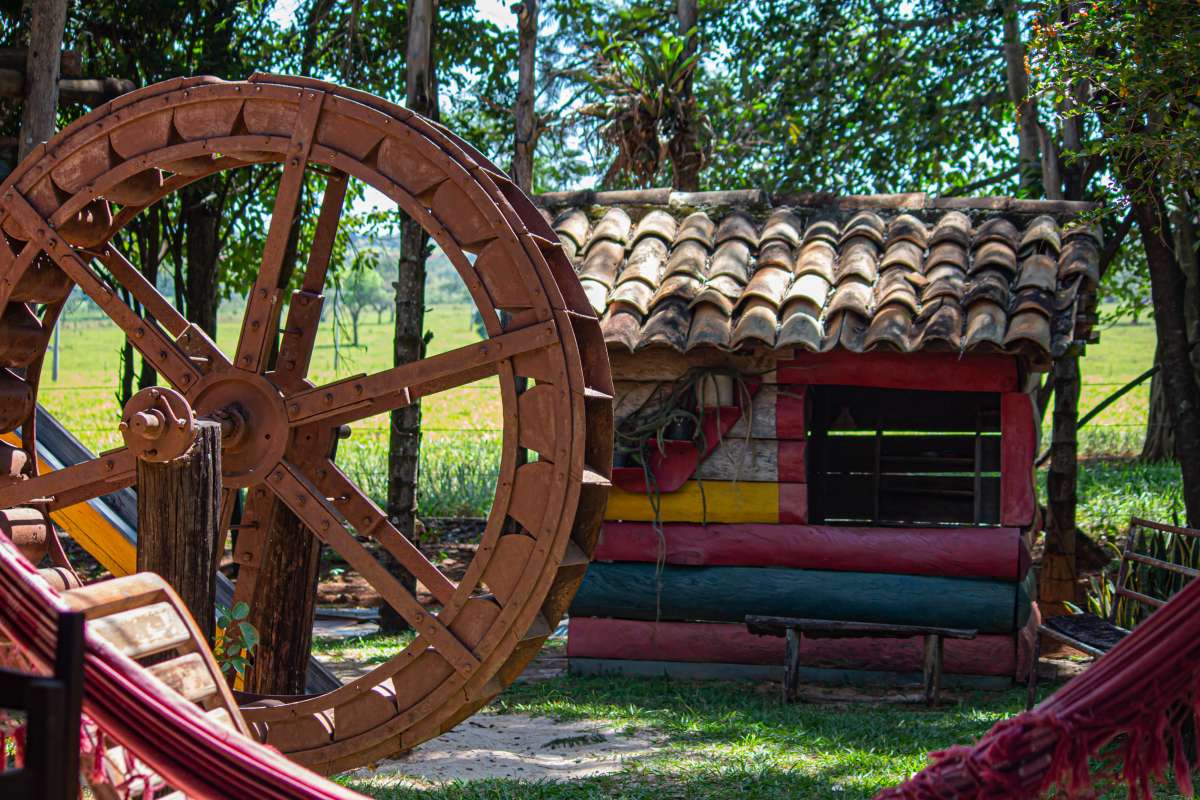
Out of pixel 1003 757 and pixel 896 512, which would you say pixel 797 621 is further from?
pixel 1003 757

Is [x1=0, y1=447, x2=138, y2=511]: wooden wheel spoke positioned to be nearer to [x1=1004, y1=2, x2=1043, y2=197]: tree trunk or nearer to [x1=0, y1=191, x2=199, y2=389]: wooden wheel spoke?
[x1=0, y1=191, x2=199, y2=389]: wooden wheel spoke

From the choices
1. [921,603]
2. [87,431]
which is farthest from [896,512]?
[87,431]

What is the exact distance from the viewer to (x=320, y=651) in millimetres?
8109

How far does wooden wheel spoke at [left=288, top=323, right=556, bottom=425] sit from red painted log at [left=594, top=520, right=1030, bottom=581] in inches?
103

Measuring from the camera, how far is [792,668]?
659cm

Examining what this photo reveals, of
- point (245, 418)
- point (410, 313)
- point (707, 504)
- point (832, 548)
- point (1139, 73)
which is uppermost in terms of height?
point (1139, 73)

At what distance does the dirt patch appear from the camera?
210 inches

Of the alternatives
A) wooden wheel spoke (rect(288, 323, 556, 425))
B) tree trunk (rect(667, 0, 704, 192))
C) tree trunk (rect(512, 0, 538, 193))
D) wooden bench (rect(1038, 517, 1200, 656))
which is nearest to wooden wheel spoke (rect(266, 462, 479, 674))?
wooden wheel spoke (rect(288, 323, 556, 425))

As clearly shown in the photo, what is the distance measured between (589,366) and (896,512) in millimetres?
4933

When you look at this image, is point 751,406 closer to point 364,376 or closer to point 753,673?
point 753,673

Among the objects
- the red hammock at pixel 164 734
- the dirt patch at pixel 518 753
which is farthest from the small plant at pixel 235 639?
the red hammock at pixel 164 734

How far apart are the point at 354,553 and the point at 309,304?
1111mm

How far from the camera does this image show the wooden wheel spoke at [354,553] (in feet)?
15.1

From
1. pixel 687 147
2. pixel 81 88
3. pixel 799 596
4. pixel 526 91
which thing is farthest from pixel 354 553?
pixel 687 147
